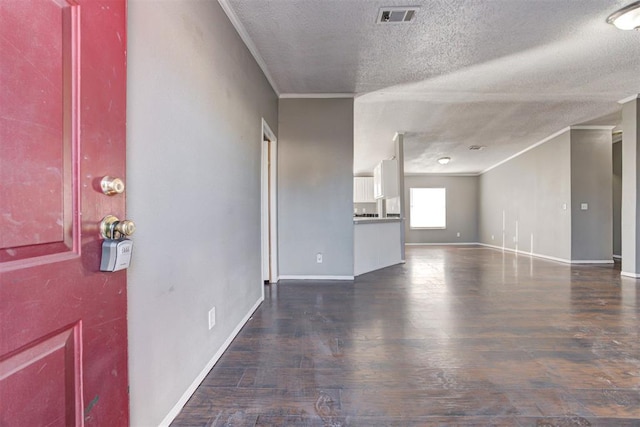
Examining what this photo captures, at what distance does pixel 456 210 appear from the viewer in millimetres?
10742

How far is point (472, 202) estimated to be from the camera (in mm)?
10750

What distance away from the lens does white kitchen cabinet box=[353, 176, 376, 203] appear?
33.7ft

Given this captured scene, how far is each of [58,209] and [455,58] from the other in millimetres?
3653

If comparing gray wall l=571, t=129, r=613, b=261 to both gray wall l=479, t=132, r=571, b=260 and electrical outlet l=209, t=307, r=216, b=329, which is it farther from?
electrical outlet l=209, t=307, r=216, b=329

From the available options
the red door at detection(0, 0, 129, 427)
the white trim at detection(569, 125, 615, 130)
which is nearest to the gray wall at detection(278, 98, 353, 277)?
the red door at detection(0, 0, 129, 427)

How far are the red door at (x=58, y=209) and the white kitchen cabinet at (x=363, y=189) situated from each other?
9.60 m

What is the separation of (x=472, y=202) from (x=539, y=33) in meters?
8.70

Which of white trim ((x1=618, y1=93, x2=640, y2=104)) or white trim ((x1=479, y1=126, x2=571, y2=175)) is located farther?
white trim ((x1=479, y1=126, x2=571, y2=175))

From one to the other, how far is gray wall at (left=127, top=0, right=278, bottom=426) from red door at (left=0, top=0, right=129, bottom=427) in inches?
13.8

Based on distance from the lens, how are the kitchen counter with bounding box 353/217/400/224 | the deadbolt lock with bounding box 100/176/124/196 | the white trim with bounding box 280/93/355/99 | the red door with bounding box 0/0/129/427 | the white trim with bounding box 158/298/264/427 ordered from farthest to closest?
1. the kitchen counter with bounding box 353/217/400/224
2. the white trim with bounding box 280/93/355/99
3. the white trim with bounding box 158/298/264/427
4. the deadbolt lock with bounding box 100/176/124/196
5. the red door with bounding box 0/0/129/427

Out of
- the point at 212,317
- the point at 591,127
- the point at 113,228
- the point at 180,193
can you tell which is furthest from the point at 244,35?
the point at 591,127

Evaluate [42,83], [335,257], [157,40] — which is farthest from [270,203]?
[42,83]

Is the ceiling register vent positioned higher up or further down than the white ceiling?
further down

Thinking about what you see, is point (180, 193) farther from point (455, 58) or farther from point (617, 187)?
point (617, 187)
